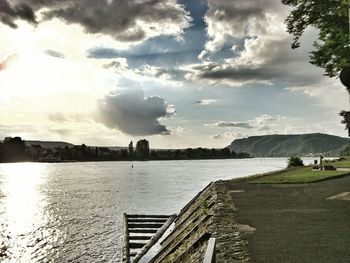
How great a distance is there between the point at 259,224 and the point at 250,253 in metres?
4.83

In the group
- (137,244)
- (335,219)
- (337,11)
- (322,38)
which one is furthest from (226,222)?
(322,38)

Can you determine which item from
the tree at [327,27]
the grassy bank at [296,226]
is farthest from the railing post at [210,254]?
the tree at [327,27]

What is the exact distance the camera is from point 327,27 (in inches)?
1053

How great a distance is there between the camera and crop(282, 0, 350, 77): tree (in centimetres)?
2569

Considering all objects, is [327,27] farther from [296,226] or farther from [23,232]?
[23,232]

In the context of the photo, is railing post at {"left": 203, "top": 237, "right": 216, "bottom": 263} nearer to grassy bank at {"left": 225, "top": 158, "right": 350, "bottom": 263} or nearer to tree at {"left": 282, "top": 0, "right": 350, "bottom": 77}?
grassy bank at {"left": 225, "top": 158, "right": 350, "bottom": 263}

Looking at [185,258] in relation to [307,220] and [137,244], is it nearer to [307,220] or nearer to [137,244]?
[307,220]

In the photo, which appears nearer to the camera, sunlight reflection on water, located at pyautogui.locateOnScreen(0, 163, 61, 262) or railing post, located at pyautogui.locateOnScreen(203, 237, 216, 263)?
railing post, located at pyautogui.locateOnScreen(203, 237, 216, 263)

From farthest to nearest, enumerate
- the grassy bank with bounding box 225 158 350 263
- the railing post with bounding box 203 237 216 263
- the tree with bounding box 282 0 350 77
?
the tree with bounding box 282 0 350 77, the grassy bank with bounding box 225 158 350 263, the railing post with bounding box 203 237 216 263

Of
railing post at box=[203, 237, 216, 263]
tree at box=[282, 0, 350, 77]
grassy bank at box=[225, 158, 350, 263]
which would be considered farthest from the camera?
tree at box=[282, 0, 350, 77]

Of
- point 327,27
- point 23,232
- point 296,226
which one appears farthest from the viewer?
point 23,232

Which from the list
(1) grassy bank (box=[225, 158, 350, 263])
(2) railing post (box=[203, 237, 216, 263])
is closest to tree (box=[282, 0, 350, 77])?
(1) grassy bank (box=[225, 158, 350, 263])

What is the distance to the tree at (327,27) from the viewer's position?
84.3ft

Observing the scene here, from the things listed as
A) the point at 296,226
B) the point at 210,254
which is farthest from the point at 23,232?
the point at 210,254
